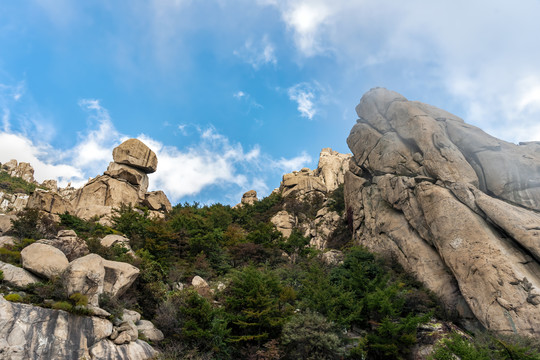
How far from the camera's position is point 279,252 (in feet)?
110

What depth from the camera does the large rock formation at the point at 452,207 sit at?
18.4 metres

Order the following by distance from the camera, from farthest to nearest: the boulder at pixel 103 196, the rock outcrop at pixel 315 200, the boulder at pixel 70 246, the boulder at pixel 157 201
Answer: the boulder at pixel 157 201 → the boulder at pixel 103 196 → the rock outcrop at pixel 315 200 → the boulder at pixel 70 246

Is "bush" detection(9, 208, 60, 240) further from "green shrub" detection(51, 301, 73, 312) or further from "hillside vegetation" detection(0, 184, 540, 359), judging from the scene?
"green shrub" detection(51, 301, 73, 312)

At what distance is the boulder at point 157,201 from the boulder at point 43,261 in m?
28.7

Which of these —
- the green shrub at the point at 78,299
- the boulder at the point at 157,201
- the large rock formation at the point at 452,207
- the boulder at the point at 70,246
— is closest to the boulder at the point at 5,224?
the boulder at the point at 70,246

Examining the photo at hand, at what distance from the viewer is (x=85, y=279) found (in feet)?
53.8

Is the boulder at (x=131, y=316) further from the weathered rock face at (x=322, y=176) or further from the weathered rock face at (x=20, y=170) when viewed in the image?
the weathered rock face at (x=20, y=170)

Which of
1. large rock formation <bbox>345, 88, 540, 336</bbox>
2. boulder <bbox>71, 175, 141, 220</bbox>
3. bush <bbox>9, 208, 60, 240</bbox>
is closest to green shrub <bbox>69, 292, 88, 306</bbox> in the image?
bush <bbox>9, 208, 60, 240</bbox>

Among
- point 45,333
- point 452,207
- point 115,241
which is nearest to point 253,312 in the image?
point 45,333

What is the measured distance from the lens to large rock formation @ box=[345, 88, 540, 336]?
1839 centimetres

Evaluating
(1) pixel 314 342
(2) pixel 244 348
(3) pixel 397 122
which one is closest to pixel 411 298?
(1) pixel 314 342

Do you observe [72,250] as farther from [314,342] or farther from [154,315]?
[314,342]

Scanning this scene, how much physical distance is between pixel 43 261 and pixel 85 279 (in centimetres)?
313

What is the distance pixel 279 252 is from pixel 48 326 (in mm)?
21982
